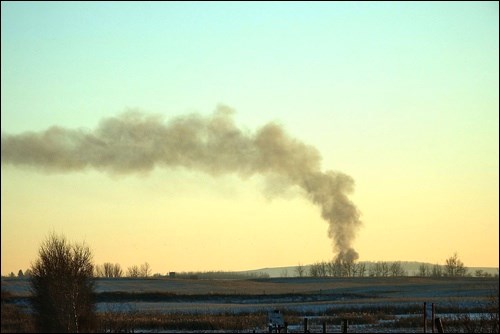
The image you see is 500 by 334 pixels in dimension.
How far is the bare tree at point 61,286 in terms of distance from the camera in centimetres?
4312

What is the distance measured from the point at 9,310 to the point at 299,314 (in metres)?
35.1

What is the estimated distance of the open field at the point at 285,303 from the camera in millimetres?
52562

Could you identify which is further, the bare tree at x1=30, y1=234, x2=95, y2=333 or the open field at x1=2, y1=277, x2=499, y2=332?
the open field at x1=2, y1=277, x2=499, y2=332

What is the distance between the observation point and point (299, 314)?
6450 cm

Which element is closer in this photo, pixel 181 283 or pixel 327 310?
pixel 327 310

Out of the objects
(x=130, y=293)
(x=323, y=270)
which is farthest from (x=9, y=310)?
(x=323, y=270)

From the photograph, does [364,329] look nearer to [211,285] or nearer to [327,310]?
[327,310]

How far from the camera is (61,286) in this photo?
146ft

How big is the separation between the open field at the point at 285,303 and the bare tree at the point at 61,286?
1982 millimetres

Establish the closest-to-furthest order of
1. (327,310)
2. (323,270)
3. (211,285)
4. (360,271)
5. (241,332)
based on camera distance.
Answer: (241,332), (327,310), (211,285), (360,271), (323,270)

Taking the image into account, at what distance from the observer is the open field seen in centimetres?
5256

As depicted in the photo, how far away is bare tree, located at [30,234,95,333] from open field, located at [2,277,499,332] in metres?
1.98

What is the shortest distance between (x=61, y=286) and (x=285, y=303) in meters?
42.6

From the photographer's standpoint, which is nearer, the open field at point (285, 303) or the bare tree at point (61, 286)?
the bare tree at point (61, 286)
